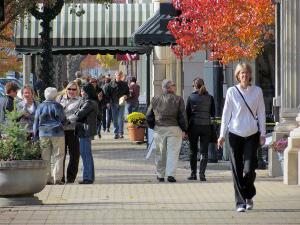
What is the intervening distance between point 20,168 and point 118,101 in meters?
20.0

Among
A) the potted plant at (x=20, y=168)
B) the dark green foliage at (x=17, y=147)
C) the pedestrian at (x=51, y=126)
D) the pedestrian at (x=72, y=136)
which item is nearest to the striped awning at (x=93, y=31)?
the pedestrian at (x=72, y=136)

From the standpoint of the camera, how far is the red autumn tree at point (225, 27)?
2475 centimetres

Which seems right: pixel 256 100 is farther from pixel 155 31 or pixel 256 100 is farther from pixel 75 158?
pixel 155 31

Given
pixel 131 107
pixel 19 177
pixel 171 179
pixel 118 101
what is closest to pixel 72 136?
pixel 171 179

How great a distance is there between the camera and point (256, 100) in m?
14.7

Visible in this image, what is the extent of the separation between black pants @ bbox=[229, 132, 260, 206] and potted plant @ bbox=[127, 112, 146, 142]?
1700 cm

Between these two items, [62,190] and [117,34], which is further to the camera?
[117,34]

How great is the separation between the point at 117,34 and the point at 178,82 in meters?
2.58

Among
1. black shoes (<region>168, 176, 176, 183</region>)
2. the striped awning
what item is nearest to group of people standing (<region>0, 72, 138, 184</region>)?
black shoes (<region>168, 176, 176, 183</region>)

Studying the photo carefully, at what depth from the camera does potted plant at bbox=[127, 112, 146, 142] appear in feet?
105

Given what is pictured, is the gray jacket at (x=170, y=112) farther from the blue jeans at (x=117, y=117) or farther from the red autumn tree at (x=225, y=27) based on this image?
the blue jeans at (x=117, y=117)

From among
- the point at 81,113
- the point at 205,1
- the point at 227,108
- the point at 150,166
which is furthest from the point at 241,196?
the point at 205,1

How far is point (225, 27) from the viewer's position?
25219mm

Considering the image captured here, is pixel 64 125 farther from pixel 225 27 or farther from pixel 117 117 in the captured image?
pixel 117 117
